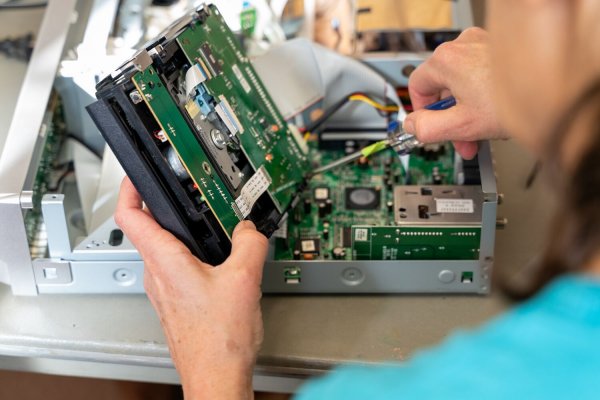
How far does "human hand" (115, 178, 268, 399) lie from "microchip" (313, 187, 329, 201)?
26 centimetres

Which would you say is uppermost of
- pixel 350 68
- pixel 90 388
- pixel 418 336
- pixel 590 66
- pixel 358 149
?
pixel 590 66

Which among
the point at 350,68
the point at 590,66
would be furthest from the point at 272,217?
the point at 590,66

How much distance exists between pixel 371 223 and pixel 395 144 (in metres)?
0.14

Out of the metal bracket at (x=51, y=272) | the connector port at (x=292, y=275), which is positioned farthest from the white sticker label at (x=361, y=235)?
the metal bracket at (x=51, y=272)

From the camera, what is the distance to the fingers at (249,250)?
1126 millimetres

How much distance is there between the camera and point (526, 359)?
24.1 inches

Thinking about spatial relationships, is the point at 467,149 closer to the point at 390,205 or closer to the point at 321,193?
the point at 390,205

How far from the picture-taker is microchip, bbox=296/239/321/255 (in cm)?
133

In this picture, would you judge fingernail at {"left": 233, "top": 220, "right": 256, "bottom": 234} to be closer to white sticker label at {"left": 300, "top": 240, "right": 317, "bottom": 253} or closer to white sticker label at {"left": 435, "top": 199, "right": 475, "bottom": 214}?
white sticker label at {"left": 300, "top": 240, "right": 317, "bottom": 253}

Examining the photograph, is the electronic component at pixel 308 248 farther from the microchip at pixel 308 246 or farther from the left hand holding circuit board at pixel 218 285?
the left hand holding circuit board at pixel 218 285

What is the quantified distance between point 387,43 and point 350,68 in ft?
0.71

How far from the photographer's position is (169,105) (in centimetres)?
115

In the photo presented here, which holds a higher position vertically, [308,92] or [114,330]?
[308,92]

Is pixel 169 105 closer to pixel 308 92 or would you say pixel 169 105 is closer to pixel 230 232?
pixel 230 232
